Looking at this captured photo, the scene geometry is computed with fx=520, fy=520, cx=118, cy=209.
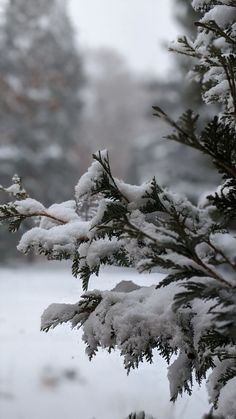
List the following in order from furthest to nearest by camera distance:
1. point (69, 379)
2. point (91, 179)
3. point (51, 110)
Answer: point (51, 110) < point (69, 379) < point (91, 179)

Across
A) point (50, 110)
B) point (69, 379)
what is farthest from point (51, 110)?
point (69, 379)

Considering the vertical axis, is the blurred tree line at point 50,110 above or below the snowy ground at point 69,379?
above

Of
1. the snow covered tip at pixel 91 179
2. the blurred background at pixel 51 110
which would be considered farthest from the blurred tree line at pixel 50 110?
the snow covered tip at pixel 91 179

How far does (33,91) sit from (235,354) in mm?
15725

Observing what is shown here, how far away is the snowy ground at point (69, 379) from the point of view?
290 centimetres

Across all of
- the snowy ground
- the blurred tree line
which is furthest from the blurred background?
the snowy ground

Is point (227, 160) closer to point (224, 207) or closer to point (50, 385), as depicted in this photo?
point (224, 207)

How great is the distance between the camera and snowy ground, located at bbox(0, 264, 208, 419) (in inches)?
114

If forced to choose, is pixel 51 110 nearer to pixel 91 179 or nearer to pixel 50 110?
pixel 50 110

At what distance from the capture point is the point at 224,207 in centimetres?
168

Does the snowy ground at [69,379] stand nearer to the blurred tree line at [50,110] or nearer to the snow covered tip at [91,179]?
the snow covered tip at [91,179]

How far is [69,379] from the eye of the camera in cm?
333

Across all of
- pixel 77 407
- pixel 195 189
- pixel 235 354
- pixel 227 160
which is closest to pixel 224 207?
pixel 227 160

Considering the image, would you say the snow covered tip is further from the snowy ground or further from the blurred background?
the blurred background
